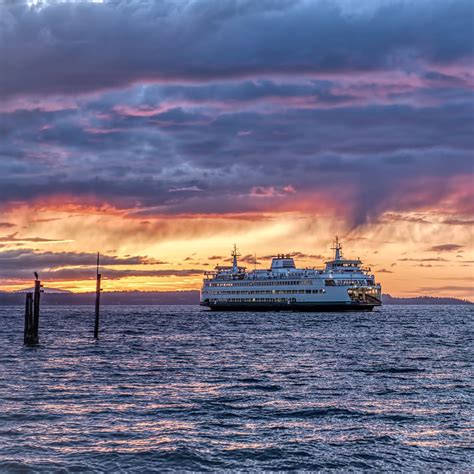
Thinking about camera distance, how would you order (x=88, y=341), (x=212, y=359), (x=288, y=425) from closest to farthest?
(x=288, y=425)
(x=212, y=359)
(x=88, y=341)

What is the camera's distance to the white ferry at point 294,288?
158m

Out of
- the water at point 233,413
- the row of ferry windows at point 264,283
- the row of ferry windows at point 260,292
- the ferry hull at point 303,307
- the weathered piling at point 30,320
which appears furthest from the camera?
the row of ferry windows at point 264,283

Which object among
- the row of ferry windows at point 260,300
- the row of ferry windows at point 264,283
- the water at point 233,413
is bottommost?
the water at point 233,413

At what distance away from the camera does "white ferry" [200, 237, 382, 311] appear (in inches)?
6211

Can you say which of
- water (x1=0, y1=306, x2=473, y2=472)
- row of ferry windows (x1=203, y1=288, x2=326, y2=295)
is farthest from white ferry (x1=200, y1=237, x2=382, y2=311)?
water (x1=0, y1=306, x2=473, y2=472)

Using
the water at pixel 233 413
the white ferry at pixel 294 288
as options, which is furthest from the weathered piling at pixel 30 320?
the white ferry at pixel 294 288

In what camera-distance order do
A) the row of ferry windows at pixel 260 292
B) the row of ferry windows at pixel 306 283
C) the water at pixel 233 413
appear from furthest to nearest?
1. the row of ferry windows at pixel 260 292
2. the row of ferry windows at pixel 306 283
3. the water at pixel 233 413

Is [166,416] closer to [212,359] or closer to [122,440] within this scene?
[122,440]

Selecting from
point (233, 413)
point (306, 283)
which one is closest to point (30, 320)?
point (233, 413)

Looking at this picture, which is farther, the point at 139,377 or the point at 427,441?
the point at 139,377

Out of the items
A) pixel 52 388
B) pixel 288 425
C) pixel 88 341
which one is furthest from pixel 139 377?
pixel 88 341

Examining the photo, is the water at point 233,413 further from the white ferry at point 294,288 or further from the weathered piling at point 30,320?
the white ferry at point 294,288

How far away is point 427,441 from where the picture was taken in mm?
20172

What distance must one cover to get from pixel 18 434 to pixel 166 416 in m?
5.18
